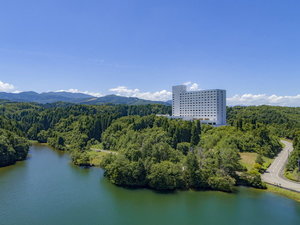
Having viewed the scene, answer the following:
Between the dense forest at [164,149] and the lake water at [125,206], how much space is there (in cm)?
213

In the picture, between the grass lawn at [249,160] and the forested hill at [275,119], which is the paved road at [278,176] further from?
the forested hill at [275,119]

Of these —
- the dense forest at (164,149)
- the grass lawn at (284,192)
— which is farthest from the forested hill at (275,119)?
the grass lawn at (284,192)

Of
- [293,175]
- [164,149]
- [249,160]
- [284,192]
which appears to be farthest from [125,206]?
[249,160]

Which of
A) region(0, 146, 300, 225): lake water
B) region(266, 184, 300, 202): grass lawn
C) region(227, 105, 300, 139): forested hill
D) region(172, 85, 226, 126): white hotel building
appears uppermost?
region(172, 85, 226, 126): white hotel building

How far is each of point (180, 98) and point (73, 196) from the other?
7372cm

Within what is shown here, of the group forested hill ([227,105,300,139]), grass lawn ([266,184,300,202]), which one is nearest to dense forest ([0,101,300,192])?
forested hill ([227,105,300,139])

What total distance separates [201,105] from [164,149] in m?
56.3

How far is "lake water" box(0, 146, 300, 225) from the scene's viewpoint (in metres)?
26.1

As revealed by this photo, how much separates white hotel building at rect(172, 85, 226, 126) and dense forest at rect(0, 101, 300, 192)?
19.1m

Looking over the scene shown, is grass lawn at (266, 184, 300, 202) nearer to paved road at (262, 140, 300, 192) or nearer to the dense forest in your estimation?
paved road at (262, 140, 300, 192)

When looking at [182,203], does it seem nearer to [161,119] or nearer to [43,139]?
[161,119]

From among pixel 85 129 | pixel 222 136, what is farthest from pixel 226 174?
pixel 85 129

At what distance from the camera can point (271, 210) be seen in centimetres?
2808

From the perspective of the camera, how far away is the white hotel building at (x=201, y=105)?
291ft
